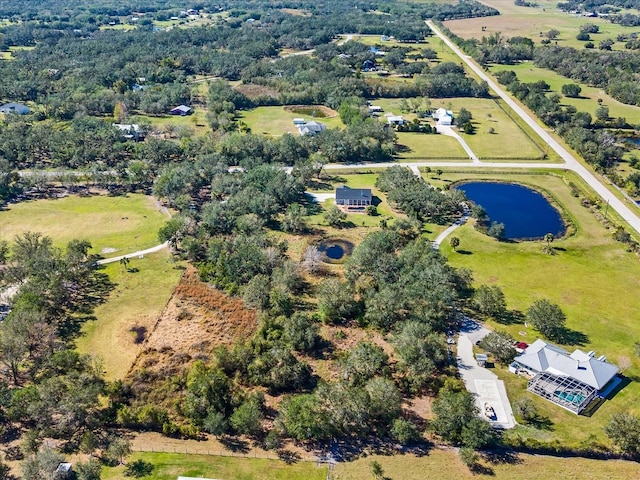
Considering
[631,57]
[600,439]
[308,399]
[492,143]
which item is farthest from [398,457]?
[631,57]

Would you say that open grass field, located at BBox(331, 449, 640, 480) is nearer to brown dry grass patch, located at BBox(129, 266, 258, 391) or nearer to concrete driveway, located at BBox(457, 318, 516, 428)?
concrete driveway, located at BBox(457, 318, 516, 428)

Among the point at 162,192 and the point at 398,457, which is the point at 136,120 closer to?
the point at 162,192

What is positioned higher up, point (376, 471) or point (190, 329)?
point (376, 471)

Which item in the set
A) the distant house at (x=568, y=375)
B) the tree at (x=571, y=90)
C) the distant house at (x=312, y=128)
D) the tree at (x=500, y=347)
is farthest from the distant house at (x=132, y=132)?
the tree at (x=571, y=90)

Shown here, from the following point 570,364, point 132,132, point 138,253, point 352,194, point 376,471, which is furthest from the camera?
point 132,132

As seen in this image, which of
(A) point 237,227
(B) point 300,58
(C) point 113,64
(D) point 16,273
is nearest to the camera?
(D) point 16,273

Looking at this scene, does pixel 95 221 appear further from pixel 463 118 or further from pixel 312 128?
pixel 463 118

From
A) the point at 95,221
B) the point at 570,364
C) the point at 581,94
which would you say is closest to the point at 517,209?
the point at 570,364

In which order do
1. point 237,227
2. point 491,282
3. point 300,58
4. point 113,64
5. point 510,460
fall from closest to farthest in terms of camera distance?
point 510,460, point 491,282, point 237,227, point 113,64, point 300,58
